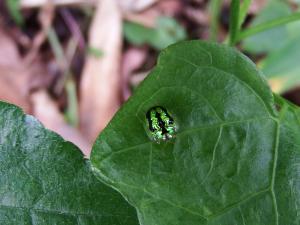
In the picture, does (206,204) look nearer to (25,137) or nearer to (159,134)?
(159,134)

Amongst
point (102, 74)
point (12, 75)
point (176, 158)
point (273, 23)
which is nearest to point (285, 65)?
point (102, 74)

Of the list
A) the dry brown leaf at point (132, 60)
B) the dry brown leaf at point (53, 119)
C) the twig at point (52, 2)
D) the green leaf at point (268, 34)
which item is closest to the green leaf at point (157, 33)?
the dry brown leaf at point (132, 60)

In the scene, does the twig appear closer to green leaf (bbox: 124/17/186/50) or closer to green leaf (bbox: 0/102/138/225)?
green leaf (bbox: 124/17/186/50)

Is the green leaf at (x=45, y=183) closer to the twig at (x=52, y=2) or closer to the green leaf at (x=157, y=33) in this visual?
the green leaf at (x=157, y=33)

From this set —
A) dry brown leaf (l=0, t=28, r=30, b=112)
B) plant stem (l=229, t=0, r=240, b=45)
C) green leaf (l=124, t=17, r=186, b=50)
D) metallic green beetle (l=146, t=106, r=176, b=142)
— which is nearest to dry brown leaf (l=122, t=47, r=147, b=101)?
green leaf (l=124, t=17, r=186, b=50)

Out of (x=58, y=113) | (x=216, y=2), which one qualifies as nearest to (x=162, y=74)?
(x=216, y=2)

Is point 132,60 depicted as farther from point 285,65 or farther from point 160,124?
point 160,124
